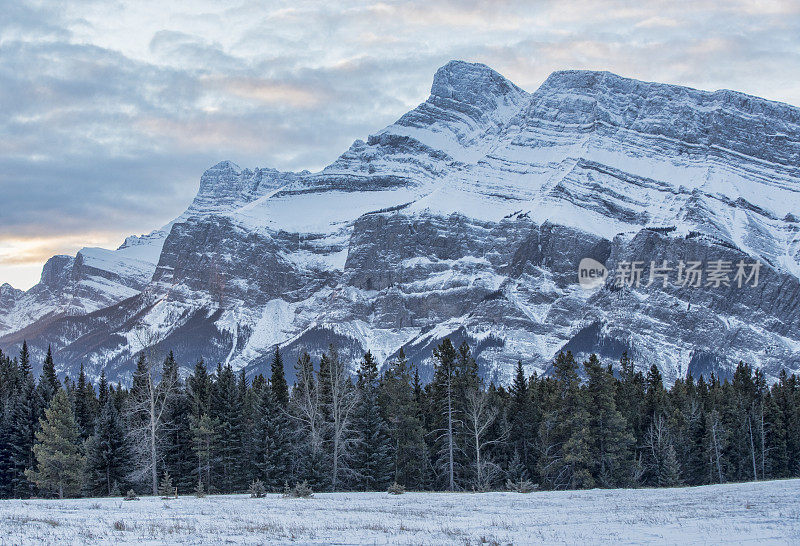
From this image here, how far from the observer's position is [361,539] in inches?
1308

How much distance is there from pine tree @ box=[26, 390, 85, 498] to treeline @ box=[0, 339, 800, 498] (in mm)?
118

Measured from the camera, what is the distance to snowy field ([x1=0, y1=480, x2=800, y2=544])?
3256 cm

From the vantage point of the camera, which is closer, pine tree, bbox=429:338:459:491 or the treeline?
the treeline

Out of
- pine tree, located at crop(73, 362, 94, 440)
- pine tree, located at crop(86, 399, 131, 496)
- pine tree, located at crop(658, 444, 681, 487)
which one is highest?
pine tree, located at crop(73, 362, 94, 440)

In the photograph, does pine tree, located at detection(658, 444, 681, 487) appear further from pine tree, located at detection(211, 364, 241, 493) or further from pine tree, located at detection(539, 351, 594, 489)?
pine tree, located at detection(211, 364, 241, 493)

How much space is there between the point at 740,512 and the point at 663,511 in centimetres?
441

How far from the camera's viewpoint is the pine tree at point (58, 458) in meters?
71.6

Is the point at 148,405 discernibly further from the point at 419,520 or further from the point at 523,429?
the point at 419,520

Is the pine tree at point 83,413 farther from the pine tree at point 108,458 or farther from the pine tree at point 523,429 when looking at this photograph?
the pine tree at point 523,429

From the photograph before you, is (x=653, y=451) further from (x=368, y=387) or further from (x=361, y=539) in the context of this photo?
(x=361, y=539)

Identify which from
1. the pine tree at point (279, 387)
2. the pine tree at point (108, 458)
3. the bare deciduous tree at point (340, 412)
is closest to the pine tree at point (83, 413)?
the pine tree at point (108, 458)

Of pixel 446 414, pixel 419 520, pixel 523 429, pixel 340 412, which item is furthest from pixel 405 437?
pixel 419 520

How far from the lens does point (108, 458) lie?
254 feet

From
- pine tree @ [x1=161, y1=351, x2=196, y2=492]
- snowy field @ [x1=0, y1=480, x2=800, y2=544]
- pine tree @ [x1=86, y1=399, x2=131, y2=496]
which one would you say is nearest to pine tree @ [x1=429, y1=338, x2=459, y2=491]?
pine tree @ [x1=161, y1=351, x2=196, y2=492]
